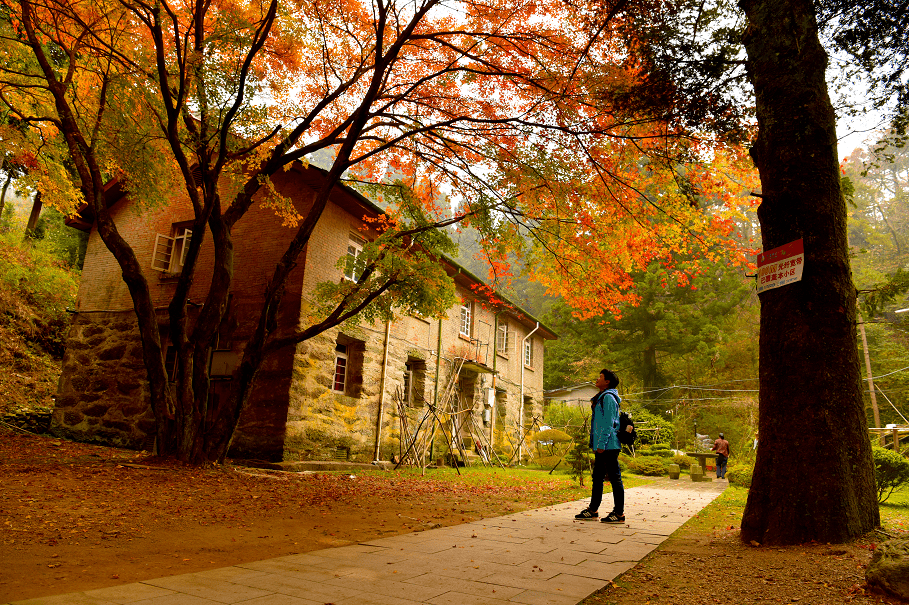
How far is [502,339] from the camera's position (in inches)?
850

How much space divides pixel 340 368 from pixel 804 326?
10.9 m

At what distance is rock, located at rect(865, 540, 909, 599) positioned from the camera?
2855 millimetres

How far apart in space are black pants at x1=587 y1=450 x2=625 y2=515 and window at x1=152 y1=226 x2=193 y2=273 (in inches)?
456

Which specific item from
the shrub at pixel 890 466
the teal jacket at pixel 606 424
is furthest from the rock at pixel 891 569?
the shrub at pixel 890 466

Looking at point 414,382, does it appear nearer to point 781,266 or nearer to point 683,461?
point 683,461

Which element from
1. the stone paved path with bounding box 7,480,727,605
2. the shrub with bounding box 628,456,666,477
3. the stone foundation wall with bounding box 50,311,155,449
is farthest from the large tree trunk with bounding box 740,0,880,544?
the shrub with bounding box 628,456,666,477

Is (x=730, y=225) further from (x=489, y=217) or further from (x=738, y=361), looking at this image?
(x=738, y=361)

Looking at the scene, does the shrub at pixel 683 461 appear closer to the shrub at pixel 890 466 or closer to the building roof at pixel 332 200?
the building roof at pixel 332 200

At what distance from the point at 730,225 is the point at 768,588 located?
23.8ft

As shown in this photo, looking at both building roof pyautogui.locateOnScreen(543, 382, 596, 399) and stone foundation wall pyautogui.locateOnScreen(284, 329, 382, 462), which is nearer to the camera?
stone foundation wall pyautogui.locateOnScreen(284, 329, 382, 462)

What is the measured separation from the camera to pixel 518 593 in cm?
321

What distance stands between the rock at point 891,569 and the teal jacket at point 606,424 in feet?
10.7

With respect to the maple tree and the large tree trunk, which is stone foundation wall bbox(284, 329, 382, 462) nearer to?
the maple tree

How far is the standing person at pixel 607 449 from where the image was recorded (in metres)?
6.27
